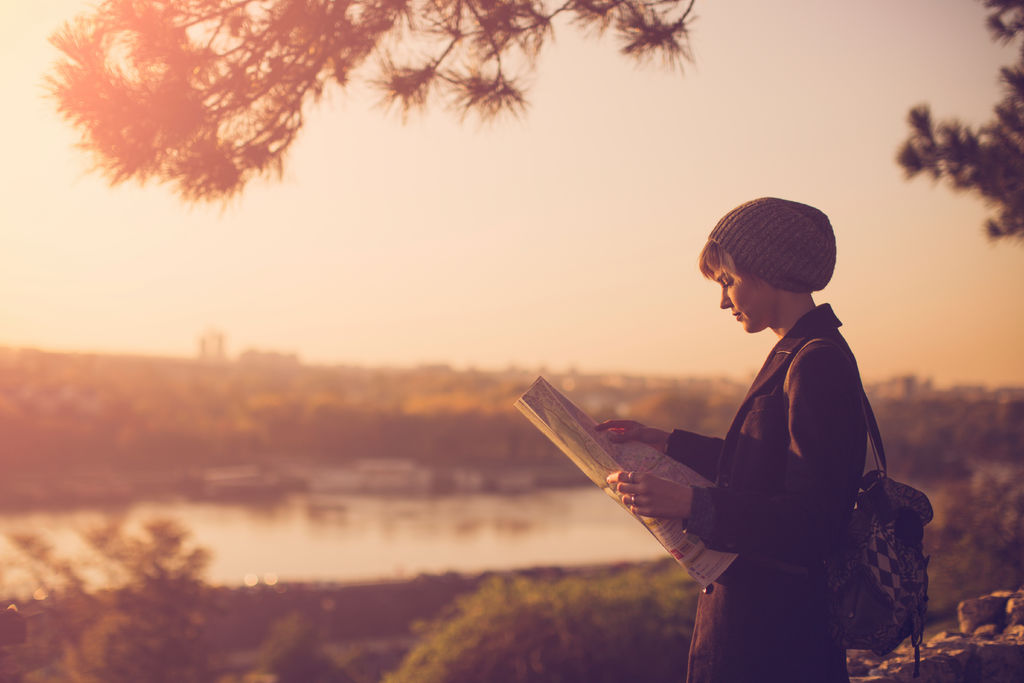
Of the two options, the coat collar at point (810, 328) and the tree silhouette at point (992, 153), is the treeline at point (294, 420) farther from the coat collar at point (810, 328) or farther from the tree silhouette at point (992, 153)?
the coat collar at point (810, 328)

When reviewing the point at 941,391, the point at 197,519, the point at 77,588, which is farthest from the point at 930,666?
the point at 941,391

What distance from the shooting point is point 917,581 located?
1.04m

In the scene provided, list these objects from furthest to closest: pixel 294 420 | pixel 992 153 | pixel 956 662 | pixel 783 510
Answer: pixel 294 420
pixel 992 153
pixel 956 662
pixel 783 510

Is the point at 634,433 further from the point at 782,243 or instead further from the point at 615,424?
the point at 782,243

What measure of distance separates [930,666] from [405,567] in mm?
22640

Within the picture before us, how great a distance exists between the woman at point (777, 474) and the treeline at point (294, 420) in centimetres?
2360

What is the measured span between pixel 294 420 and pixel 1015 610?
164ft

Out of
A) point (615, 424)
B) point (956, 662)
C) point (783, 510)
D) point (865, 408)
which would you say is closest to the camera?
point (783, 510)

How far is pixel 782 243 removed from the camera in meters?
1.09

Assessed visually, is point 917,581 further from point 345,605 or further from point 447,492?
point 447,492

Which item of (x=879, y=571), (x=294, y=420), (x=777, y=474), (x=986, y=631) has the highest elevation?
(x=777, y=474)

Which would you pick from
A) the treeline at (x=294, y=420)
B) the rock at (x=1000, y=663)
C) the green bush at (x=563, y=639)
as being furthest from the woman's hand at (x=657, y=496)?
the treeline at (x=294, y=420)

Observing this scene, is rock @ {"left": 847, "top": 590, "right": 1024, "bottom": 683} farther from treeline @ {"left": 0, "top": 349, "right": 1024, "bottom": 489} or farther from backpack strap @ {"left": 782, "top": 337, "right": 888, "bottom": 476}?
treeline @ {"left": 0, "top": 349, "right": 1024, "bottom": 489}

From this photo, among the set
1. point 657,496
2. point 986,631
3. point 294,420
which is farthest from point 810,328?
point 294,420
